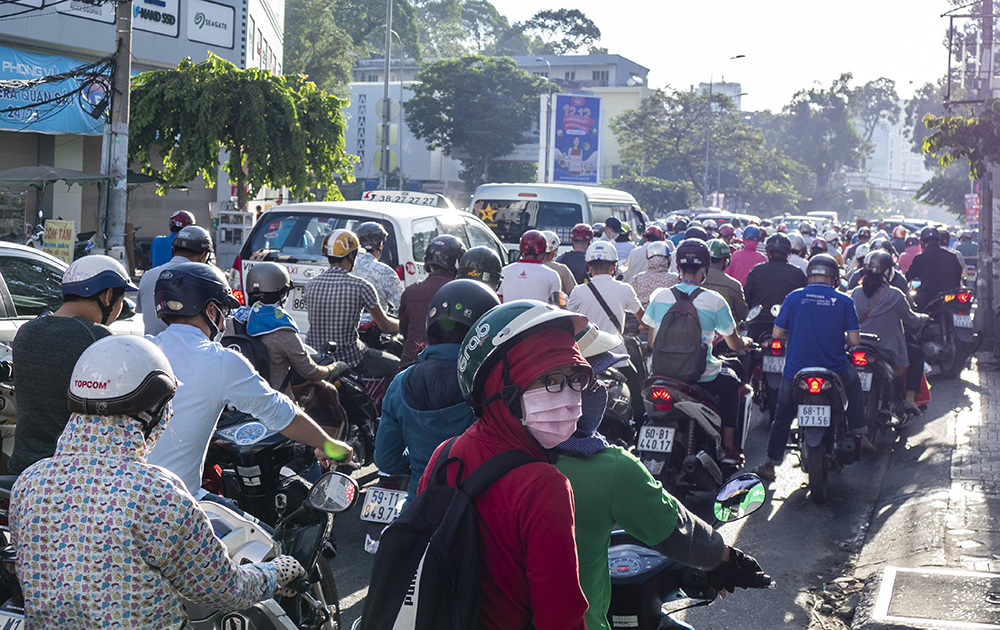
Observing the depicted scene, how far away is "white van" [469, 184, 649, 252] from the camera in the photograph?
16953 mm

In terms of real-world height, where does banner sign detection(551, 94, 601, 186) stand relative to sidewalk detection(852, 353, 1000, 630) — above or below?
above

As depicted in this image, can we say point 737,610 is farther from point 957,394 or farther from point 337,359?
point 957,394

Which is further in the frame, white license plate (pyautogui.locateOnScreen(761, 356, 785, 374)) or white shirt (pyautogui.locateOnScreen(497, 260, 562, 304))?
white license plate (pyautogui.locateOnScreen(761, 356, 785, 374))

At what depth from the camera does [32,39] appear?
19.4m

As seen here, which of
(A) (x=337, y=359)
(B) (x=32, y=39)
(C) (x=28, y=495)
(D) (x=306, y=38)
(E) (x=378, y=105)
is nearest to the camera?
(C) (x=28, y=495)

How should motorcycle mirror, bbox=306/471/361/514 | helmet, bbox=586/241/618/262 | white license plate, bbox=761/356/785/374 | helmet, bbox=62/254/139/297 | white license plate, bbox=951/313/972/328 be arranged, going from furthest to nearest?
white license plate, bbox=951/313/972/328 < white license plate, bbox=761/356/785/374 < helmet, bbox=586/241/618/262 < helmet, bbox=62/254/139/297 < motorcycle mirror, bbox=306/471/361/514

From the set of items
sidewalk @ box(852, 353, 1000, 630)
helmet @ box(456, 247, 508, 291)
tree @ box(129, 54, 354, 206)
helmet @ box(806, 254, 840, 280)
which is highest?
tree @ box(129, 54, 354, 206)

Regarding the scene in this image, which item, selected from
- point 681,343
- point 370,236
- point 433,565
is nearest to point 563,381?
point 433,565

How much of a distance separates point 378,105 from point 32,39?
4223 cm

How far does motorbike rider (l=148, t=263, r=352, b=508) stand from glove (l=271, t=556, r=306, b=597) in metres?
0.59

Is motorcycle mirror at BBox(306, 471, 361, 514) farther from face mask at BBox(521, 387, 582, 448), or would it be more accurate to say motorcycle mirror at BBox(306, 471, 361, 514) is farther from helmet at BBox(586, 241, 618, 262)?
helmet at BBox(586, 241, 618, 262)

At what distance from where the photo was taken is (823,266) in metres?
7.14

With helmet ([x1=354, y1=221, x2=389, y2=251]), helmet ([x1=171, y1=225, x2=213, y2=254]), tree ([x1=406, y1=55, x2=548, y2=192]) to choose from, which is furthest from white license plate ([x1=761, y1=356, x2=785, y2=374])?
tree ([x1=406, y1=55, x2=548, y2=192])

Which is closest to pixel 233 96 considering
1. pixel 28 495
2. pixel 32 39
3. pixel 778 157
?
pixel 32 39
